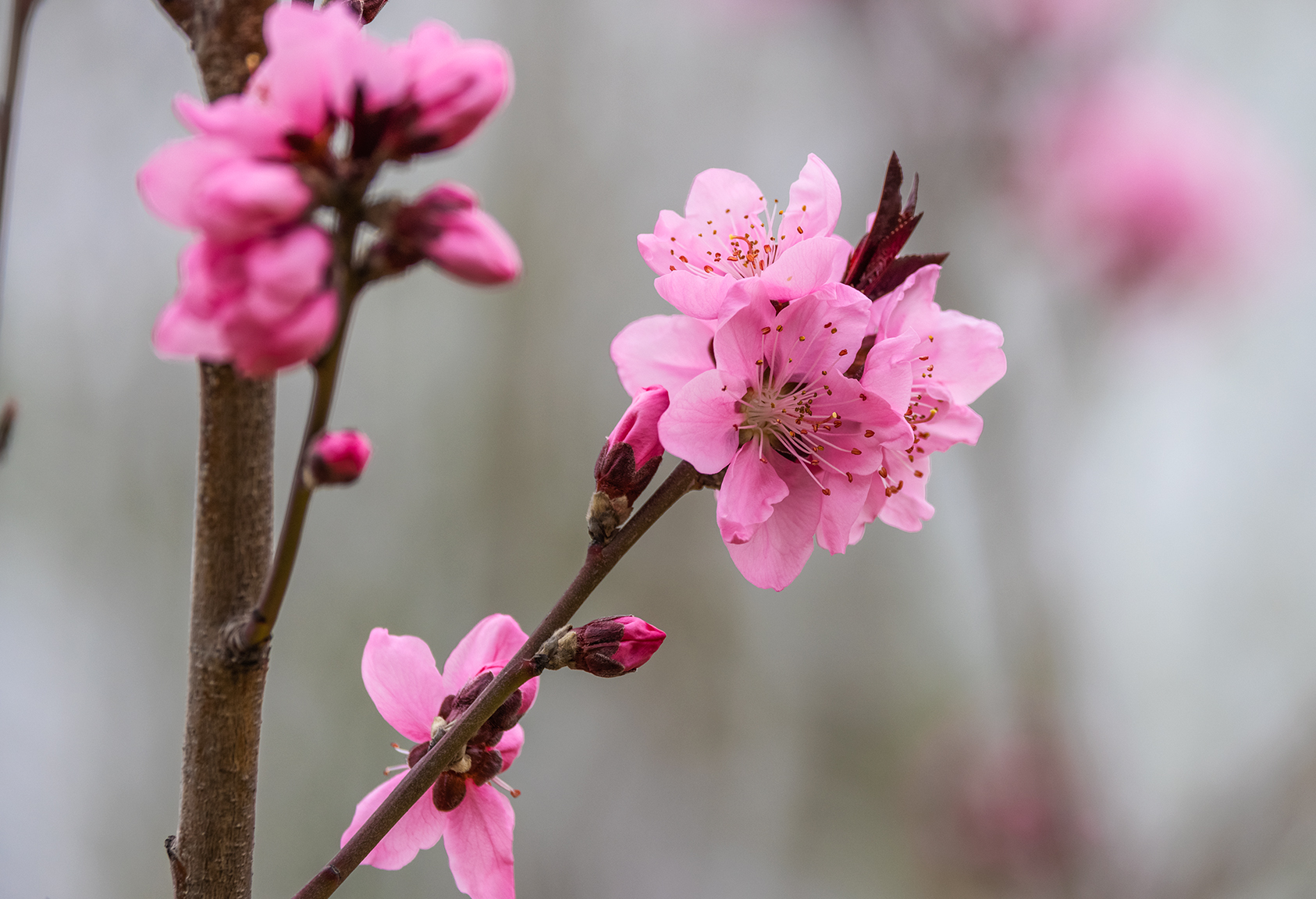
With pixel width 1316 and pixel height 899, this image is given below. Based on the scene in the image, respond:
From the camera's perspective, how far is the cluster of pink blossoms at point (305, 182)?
0.77ft

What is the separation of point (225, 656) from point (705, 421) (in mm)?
202

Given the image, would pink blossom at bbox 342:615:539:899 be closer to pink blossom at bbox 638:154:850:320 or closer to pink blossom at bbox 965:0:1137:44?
pink blossom at bbox 638:154:850:320

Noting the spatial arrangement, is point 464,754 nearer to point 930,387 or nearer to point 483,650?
point 483,650

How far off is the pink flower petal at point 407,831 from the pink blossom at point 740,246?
25 centimetres

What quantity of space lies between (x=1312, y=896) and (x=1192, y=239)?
3.86 feet

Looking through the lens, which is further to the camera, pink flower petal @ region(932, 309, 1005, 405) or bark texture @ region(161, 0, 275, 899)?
pink flower petal @ region(932, 309, 1005, 405)

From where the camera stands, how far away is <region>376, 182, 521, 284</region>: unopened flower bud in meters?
0.25

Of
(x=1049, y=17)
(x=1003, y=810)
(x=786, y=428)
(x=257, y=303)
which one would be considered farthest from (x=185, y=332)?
(x=1003, y=810)

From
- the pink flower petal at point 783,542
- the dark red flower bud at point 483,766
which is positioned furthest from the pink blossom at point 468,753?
the pink flower petal at point 783,542

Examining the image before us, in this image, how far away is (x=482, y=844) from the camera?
393 millimetres

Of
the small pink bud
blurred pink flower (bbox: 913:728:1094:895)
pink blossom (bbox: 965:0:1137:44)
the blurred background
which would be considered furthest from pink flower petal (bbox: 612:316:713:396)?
blurred pink flower (bbox: 913:728:1094:895)

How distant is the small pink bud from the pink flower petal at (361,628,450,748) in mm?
84

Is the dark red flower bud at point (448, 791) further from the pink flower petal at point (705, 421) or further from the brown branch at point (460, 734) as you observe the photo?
the pink flower petal at point (705, 421)

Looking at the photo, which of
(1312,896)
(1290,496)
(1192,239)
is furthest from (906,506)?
(1312,896)
